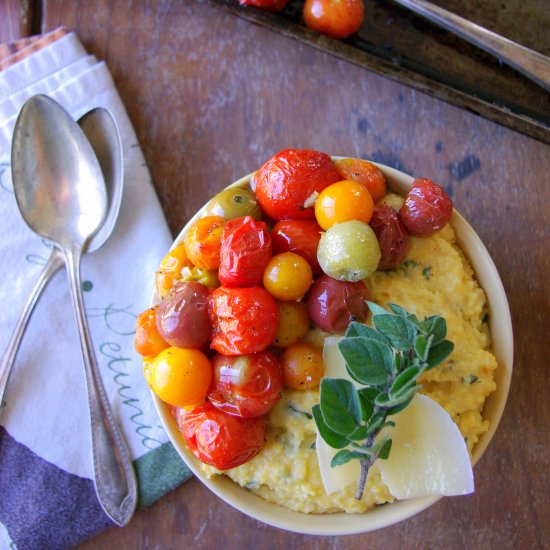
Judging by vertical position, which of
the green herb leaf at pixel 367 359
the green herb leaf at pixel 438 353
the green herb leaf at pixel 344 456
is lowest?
the green herb leaf at pixel 344 456

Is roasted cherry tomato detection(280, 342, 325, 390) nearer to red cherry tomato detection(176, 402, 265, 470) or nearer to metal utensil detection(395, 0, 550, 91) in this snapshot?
red cherry tomato detection(176, 402, 265, 470)

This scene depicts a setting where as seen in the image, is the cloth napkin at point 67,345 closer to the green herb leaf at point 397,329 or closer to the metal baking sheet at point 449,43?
the metal baking sheet at point 449,43

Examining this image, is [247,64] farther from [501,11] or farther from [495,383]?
[495,383]

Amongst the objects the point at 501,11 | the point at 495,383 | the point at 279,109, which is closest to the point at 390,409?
the point at 495,383

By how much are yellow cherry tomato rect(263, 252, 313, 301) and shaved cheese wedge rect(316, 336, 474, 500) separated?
0.80 ft

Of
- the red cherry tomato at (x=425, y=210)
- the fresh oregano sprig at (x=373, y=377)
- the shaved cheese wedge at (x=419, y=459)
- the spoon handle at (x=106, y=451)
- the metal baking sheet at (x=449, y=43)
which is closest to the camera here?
the fresh oregano sprig at (x=373, y=377)

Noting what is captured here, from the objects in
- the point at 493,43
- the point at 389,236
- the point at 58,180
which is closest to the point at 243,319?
the point at 389,236

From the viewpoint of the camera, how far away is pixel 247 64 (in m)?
1.58

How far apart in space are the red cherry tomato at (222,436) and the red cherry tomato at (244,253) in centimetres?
23

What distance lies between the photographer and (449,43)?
5.14ft

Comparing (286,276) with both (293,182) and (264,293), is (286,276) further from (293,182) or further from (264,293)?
(293,182)

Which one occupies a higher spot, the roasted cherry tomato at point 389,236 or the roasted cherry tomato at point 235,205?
the roasted cherry tomato at point 235,205

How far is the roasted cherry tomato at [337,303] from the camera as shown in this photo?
1.08 metres

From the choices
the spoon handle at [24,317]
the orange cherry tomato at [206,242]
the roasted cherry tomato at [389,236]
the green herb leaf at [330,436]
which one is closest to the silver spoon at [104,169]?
the spoon handle at [24,317]
